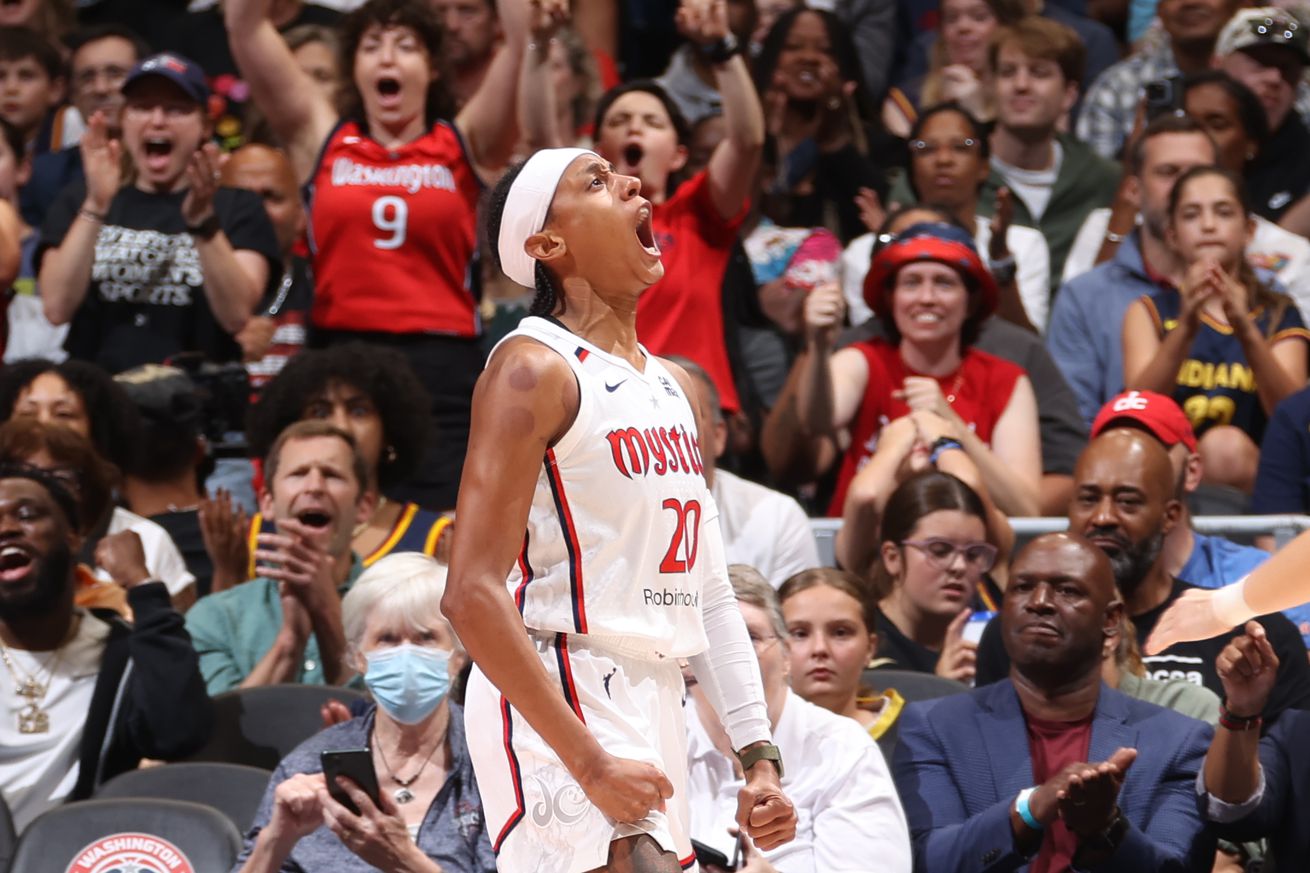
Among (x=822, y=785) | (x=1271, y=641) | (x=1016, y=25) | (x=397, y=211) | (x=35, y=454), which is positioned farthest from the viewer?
(x=1016, y=25)

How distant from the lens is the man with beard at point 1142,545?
17.5ft

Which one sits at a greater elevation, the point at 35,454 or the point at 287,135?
the point at 287,135

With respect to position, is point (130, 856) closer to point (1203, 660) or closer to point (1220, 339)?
point (1203, 660)

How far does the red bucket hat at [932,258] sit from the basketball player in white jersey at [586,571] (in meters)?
3.43

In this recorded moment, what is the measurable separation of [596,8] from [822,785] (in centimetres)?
603

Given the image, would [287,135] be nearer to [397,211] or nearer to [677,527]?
[397,211]

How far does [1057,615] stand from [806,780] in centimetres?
72

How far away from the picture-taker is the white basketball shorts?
10.6 ft

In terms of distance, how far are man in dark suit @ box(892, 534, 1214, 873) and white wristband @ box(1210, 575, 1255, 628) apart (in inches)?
38.4

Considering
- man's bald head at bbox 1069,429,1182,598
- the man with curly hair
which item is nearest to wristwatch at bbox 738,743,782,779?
man's bald head at bbox 1069,429,1182,598

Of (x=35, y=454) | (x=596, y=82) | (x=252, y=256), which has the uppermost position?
(x=596, y=82)

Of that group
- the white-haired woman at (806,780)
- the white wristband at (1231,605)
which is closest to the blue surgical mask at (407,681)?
the white-haired woman at (806,780)

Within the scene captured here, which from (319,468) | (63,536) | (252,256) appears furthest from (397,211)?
(63,536)

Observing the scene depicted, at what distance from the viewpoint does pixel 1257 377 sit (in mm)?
7035
